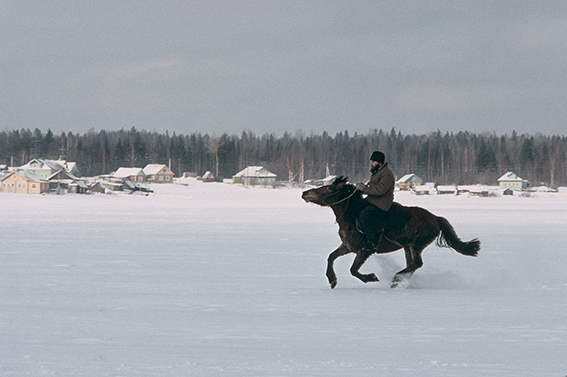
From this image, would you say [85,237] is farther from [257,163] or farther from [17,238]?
[257,163]

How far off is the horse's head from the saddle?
46cm

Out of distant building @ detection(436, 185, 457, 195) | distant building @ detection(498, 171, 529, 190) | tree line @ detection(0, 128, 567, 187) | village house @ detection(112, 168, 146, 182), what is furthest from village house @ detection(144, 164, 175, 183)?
distant building @ detection(498, 171, 529, 190)

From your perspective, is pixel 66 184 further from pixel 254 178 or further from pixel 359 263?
pixel 359 263

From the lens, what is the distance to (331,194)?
27.7 feet

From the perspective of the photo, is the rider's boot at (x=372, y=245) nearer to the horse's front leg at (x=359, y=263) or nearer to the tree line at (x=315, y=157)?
the horse's front leg at (x=359, y=263)

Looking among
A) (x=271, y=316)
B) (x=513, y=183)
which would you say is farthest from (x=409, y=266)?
(x=513, y=183)

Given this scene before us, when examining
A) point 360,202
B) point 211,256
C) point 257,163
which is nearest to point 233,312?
point 360,202

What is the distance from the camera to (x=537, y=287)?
27.9ft

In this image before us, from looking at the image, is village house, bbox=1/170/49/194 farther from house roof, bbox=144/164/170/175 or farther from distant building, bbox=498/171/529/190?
distant building, bbox=498/171/529/190

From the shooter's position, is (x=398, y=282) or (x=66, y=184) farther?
(x=66, y=184)

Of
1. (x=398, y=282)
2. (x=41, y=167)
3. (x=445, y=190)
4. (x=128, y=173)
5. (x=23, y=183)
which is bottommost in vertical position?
(x=445, y=190)

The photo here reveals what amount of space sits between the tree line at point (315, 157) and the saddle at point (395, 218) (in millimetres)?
116480

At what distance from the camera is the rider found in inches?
324

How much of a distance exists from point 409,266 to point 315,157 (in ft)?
455
